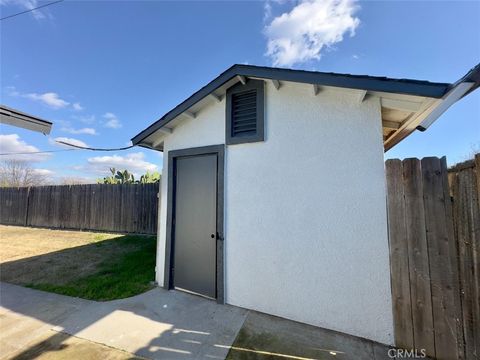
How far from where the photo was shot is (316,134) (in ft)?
11.7

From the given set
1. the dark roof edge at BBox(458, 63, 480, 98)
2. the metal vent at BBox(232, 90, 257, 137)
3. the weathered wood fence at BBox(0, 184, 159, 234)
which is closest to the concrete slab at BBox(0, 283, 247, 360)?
the metal vent at BBox(232, 90, 257, 137)

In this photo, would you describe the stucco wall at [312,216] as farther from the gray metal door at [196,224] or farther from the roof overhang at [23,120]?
the roof overhang at [23,120]

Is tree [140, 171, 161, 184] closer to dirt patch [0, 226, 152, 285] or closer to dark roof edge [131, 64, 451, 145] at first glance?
dirt patch [0, 226, 152, 285]

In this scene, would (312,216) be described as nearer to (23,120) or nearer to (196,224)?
(196,224)

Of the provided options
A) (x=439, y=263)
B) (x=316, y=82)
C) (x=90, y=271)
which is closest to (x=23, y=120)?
(x=90, y=271)

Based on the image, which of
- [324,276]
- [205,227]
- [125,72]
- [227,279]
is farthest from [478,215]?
[125,72]

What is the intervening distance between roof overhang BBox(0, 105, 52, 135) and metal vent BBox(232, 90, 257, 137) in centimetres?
377

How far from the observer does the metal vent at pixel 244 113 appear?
416cm

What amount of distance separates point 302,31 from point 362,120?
3.17m

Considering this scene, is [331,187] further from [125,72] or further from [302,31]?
[125,72]

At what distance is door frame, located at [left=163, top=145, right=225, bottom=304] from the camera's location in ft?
13.4

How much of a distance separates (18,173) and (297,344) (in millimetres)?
42732

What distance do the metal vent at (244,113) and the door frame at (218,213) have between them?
505mm

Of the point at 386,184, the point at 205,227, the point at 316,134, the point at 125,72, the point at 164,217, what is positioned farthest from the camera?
the point at 125,72
